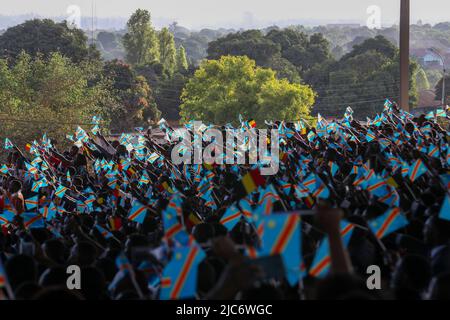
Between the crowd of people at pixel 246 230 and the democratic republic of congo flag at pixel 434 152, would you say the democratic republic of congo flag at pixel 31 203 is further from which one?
the democratic republic of congo flag at pixel 434 152

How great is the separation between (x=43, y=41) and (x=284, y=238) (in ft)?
128

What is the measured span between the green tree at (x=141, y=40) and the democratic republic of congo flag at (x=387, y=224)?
4269 cm

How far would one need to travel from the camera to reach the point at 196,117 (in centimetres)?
3738

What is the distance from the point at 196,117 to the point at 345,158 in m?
27.9

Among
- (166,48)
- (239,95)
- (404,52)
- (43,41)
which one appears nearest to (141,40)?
(166,48)

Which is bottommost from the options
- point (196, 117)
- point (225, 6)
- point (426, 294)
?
point (196, 117)

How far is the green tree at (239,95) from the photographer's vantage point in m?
35.8

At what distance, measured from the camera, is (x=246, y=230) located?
5.98 metres

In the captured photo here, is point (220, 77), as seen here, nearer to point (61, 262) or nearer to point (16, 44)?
point (16, 44)

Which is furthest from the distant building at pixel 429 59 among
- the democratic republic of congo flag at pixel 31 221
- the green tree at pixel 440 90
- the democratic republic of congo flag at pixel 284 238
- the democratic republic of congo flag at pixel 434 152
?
the democratic republic of congo flag at pixel 284 238

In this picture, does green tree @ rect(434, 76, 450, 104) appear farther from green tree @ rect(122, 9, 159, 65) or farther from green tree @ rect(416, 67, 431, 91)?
green tree @ rect(122, 9, 159, 65)

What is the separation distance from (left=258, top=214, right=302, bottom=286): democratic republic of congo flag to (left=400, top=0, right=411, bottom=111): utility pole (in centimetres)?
1452

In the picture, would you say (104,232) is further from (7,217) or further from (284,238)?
(284,238)
